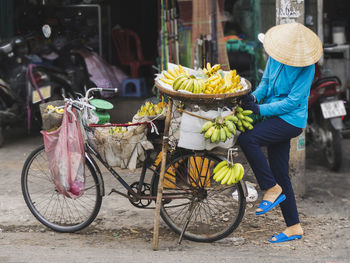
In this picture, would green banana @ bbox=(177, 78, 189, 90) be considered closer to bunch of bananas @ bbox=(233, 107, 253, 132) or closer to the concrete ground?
bunch of bananas @ bbox=(233, 107, 253, 132)

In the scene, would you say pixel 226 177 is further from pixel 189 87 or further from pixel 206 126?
pixel 189 87

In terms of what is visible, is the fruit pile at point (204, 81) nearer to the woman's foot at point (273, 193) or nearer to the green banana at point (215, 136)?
the green banana at point (215, 136)

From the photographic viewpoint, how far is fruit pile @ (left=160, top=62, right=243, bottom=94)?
420 centimetres

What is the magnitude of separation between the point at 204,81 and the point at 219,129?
0.42 metres

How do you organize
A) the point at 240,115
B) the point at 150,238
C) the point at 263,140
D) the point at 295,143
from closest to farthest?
the point at 240,115, the point at 263,140, the point at 150,238, the point at 295,143

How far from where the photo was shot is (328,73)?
6.94 m

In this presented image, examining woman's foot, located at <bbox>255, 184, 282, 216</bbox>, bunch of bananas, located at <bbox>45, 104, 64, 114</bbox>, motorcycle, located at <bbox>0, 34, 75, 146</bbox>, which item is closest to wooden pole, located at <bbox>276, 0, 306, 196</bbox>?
woman's foot, located at <bbox>255, 184, 282, 216</bbox>

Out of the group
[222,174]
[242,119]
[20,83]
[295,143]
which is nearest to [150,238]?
[222,174]

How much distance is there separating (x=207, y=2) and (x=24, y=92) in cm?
272

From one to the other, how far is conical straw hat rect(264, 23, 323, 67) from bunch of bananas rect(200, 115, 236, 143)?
2.09 feet

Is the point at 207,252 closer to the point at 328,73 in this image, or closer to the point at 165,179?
the point at 165,179

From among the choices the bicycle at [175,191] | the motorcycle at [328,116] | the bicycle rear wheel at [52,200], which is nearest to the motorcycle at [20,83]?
the bicycle rear wheel at [52,200]

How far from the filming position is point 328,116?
6508 millimetres

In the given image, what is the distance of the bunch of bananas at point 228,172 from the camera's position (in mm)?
4293
